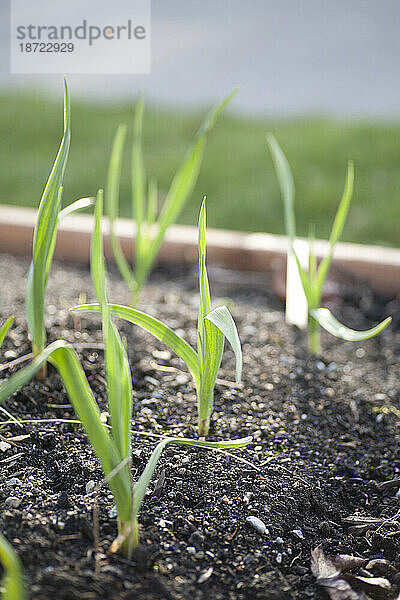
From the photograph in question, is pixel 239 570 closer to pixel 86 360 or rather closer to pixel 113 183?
pixel 86 360

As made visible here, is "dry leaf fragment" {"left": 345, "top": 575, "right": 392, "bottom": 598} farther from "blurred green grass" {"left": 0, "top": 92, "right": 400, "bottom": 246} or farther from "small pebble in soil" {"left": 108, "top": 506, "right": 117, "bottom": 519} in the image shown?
"blurred green grass" {"left": 0, "top": 92, "right": 400, "bottom": 246}

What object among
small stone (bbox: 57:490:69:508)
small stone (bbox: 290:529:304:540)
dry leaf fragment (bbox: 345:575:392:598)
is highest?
small stone (bbox: 57:490:69:508)

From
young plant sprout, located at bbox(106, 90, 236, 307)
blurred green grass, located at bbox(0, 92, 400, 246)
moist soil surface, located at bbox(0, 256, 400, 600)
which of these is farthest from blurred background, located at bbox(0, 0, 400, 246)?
moist soil surface, located at bbox(0, 256, 400, 600)

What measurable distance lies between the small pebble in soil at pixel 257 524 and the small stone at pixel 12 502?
11.0 inches

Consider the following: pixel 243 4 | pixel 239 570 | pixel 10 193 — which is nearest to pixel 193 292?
pixel 239 570

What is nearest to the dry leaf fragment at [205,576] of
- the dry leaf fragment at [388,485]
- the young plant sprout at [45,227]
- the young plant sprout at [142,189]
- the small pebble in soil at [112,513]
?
the small pebble in soil at [112,513]

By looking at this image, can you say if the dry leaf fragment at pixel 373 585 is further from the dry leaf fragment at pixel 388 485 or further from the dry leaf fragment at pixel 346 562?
the dry leaf fragment at pixel 388 485

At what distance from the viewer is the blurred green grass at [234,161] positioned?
7.36 ft

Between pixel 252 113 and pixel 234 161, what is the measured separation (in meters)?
0.81

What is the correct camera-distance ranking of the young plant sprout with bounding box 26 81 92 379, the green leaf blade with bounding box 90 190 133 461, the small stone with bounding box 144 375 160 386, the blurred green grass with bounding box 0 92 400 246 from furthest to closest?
the blurred green grass with bounding box 0 92 400 246 → the small stone with bounding box 144 375 160 386 → the young plant sprout with bounding box 26 81 92 379 → the green leaf blade with bounding box 90 190 133 461

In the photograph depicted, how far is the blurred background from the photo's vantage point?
2336 mm

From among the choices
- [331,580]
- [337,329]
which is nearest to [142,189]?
[337,329]

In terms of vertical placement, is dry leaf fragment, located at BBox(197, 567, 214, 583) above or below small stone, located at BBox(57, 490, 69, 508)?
below

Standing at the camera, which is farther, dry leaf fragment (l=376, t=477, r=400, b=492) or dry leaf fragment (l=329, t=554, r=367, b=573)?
dry leaf fragment (l=376, t=477, r=400, b=492)
